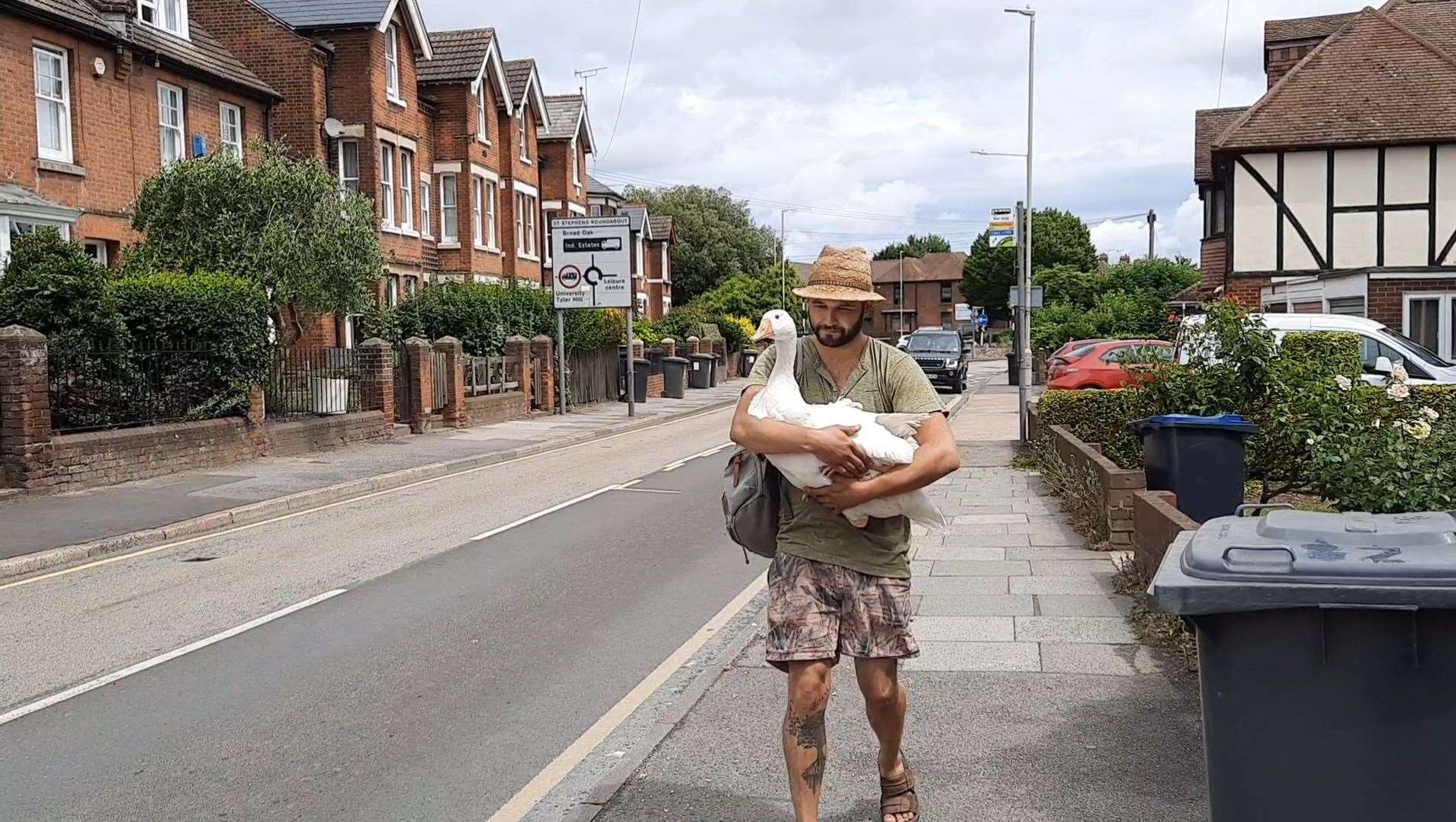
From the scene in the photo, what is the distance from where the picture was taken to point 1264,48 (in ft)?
118

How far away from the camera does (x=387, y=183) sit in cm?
3247

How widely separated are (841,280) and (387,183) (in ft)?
98.3

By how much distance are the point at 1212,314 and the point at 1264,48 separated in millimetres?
29268

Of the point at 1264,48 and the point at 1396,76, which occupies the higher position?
the point at 1264,48

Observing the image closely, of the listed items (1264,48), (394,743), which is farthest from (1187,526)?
(1264,48)

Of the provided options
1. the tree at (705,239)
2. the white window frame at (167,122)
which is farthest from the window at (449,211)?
the tree at (705,239)

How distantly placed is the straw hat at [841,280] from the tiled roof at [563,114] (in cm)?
4432

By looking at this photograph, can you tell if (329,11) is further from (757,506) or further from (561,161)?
(757,506)

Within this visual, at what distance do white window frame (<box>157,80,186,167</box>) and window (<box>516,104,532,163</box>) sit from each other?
17368 mm

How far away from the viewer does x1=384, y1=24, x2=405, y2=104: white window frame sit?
1260 inches

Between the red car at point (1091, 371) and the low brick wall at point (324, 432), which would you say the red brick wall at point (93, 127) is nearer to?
the low brick wall at point (324, 432)

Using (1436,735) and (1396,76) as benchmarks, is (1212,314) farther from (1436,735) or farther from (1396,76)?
(1396,76)

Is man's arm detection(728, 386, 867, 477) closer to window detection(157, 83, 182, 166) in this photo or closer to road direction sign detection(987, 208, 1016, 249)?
window detection(157, 83, 182, 166)

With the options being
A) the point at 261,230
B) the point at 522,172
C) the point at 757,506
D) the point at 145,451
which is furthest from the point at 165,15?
the point at 757,506
